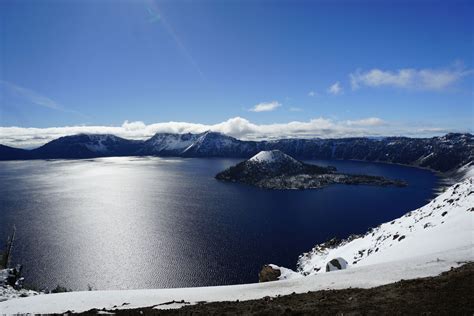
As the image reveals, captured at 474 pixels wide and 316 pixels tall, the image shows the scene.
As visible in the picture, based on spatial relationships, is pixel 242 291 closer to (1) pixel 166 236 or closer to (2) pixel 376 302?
(2) pixel 376 302

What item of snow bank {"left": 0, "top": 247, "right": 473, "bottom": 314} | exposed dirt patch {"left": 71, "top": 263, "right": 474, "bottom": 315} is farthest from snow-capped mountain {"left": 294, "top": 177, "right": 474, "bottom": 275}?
exposed dirt patch {"left": 71, "top": 263, "right": 474, "bottom": 315}

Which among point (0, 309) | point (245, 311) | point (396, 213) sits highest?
point (245, 311)

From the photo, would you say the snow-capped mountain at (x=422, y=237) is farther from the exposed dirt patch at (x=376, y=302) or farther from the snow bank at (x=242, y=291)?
the exposed dirt patch at (x=376, y=302)

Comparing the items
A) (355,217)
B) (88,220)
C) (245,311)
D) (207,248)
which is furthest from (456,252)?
(88,220)

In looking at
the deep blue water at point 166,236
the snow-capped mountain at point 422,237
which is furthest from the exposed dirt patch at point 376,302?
the deep blue water at point 166,236

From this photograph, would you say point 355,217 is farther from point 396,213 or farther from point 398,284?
point 398,284

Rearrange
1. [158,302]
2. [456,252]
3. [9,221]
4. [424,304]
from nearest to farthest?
1. [424,304]
2. [158,302]
3. [456,252]
4. [9,221]

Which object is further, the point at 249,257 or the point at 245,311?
the point at 249,257

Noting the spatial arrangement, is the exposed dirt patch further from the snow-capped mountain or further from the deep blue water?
the deep blue water
